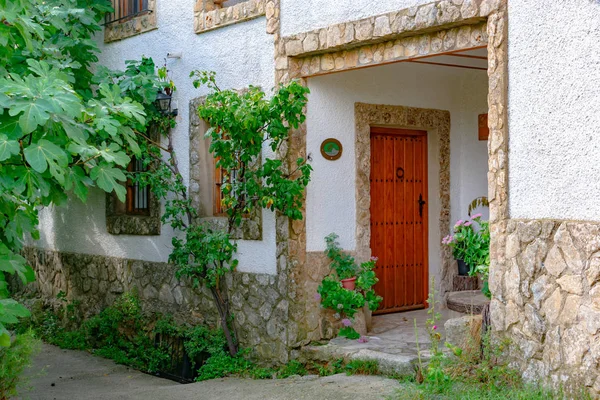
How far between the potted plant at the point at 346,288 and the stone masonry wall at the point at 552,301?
2.07 metres

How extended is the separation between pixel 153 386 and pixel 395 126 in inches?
154

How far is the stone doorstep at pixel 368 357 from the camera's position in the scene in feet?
23.5

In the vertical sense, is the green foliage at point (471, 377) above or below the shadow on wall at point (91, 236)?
below

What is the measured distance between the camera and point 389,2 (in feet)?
23.7

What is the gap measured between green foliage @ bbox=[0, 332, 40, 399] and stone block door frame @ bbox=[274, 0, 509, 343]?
8.63 feet

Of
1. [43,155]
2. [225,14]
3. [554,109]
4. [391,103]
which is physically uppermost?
[225,14]

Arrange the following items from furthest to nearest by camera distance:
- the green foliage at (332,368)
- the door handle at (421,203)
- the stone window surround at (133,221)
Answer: the stone window surround at (133,221) → the door handle at (421,203) → the green foliage at (332,368)

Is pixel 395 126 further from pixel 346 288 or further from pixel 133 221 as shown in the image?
pixel 133 221

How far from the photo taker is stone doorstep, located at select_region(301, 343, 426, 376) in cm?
716

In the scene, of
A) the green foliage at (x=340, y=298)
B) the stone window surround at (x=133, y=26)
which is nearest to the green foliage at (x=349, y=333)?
the green foliage at (x=340, y=298)

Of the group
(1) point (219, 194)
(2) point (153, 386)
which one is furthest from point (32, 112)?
(1) point (219, 194)

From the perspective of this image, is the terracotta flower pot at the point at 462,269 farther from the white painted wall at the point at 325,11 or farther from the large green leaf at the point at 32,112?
the large green leaf at the point at 32,112

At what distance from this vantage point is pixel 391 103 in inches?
357

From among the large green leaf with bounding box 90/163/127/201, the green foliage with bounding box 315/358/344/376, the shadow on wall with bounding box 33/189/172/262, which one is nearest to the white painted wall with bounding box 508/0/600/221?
the green foliage with bounding box 315/358/344/376
